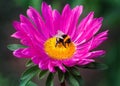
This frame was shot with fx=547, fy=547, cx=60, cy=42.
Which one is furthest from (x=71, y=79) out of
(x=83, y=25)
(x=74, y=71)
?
(x=83, y=25)

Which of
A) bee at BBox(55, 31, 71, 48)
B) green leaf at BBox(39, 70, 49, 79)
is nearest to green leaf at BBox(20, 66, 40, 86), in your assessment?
green leaf at BBox(39, 70, 49, 79)

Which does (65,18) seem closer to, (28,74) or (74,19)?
(74,19)

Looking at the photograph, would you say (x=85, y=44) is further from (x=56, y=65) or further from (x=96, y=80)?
(x=96, y=80)

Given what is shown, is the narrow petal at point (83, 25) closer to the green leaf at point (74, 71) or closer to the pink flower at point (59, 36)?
the pink flower at point (59, 36)

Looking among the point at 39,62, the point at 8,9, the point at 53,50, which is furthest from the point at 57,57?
the point at 8,9

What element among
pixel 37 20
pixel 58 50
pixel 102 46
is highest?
pixel 102 46
